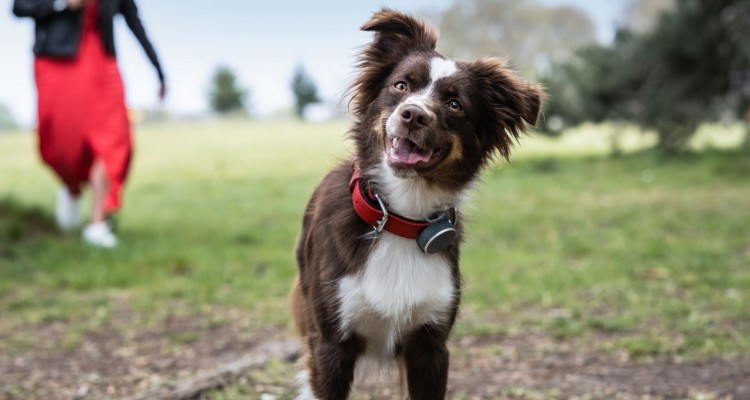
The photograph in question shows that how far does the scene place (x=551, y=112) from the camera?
51.2 ft

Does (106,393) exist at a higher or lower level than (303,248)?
lower

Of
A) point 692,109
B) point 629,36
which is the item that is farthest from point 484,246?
point 629,36

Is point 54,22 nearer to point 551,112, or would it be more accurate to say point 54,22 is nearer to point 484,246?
point 484,246

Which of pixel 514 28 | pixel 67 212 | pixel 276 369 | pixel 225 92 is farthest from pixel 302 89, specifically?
pixel 276 369

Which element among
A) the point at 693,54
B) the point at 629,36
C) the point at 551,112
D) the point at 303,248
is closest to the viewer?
the point at 303,248

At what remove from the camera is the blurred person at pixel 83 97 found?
6.70 meters

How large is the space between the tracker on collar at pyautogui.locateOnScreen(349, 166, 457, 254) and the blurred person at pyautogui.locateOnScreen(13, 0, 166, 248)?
4.12 meters

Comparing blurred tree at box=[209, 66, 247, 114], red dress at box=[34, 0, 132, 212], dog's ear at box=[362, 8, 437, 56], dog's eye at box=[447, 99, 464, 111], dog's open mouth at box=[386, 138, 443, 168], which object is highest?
dog's ear at box=[362, 8, 437, 56]

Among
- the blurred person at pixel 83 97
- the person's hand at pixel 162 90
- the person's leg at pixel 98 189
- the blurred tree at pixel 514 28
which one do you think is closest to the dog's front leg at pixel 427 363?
the person's hand at pixel 162 90

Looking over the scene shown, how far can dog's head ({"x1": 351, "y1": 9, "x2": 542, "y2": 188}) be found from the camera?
→ 9.16ft

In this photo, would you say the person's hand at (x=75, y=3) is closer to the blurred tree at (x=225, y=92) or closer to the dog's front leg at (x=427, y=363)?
the dog's front leg at (x=427, y=363)

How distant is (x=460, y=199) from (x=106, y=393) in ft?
7.02

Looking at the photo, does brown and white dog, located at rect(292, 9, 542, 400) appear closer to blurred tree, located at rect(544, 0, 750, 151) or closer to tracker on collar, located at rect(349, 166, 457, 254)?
tracker on collar, located at rect(349, 166, 457, 254)

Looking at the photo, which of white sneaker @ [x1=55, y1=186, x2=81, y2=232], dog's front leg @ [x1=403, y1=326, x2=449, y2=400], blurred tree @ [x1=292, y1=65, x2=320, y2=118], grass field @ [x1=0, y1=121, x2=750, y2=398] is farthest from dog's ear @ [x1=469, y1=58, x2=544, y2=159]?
blurred tree @ [x1=292, y1=65, x2=320, y2=118]
